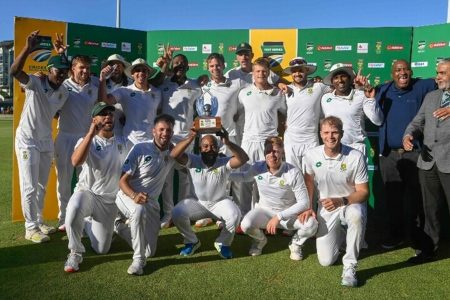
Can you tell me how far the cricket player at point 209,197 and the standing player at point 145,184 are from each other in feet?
0.61

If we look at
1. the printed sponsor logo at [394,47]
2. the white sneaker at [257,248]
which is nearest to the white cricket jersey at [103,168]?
the white sneaker at [257,248]

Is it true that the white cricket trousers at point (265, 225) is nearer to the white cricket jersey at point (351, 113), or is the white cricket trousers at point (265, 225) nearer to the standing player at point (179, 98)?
the white cricket jersey at point (351, 113)

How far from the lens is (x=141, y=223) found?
423 cm

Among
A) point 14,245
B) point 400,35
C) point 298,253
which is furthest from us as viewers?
point 400,35

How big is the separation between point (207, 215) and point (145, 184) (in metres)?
0.81

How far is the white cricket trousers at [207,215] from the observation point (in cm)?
463

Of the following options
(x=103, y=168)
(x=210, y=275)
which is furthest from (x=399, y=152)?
(x=103, y=168)

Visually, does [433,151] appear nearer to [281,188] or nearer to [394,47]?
[281,188]

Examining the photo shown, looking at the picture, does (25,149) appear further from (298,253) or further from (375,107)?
(375,107)

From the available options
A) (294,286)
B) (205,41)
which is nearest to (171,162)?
(294,286)

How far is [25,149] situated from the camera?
5105 millimetres

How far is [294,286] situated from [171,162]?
182cm

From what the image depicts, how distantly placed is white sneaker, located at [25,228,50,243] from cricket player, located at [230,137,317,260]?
231 centimetres

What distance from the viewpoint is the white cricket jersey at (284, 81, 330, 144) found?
5492mm
